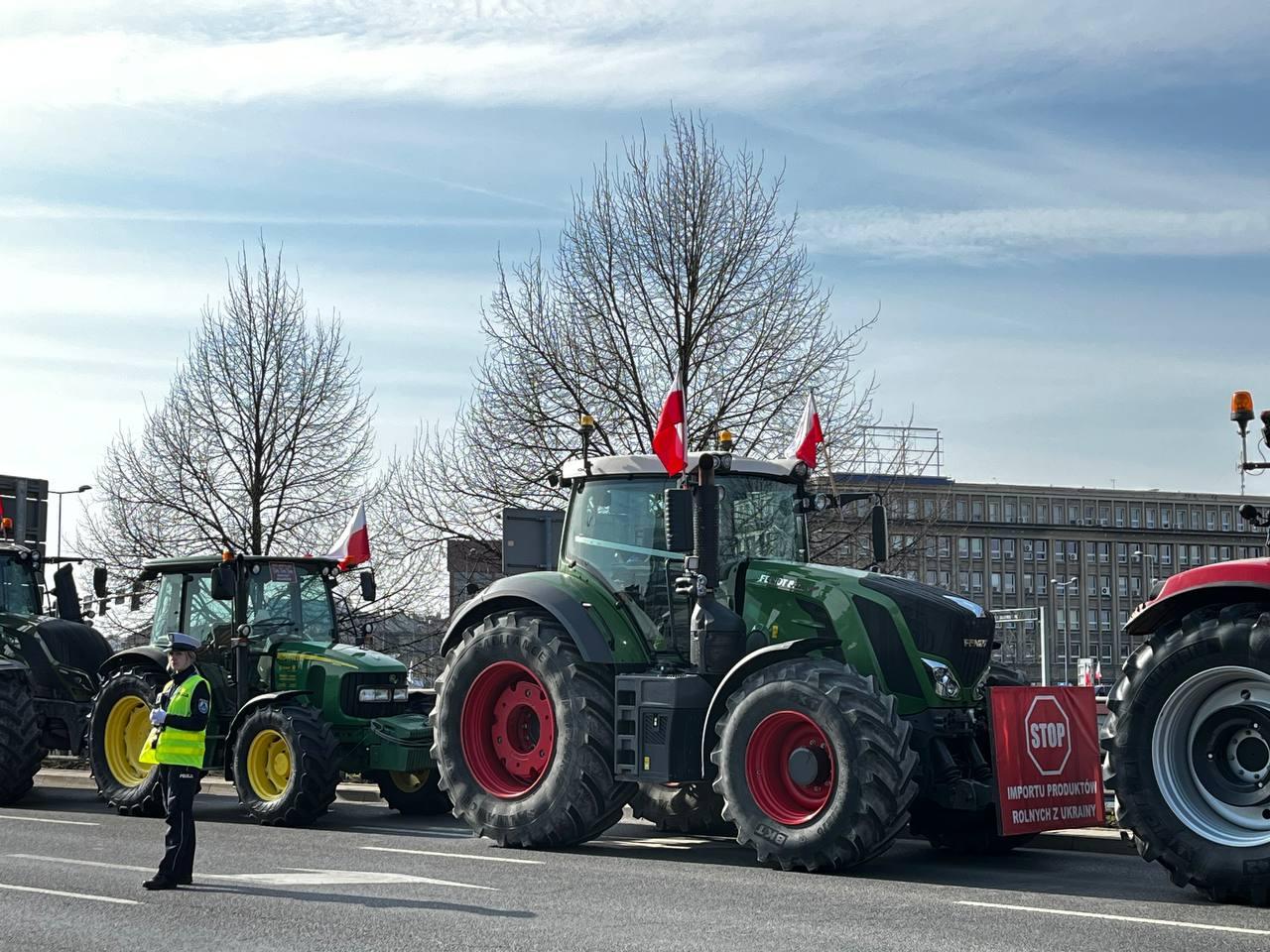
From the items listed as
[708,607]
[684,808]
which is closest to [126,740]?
[684,808]

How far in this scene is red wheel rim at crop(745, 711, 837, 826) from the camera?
10680 millimetres

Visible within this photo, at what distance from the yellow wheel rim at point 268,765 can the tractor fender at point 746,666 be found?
16.8 feet

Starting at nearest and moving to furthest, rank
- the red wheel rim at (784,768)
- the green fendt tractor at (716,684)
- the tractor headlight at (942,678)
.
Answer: the green fendt tractor at (716,684)
the red wheel rim at (784,768)
the tractor headlight at (942,678)

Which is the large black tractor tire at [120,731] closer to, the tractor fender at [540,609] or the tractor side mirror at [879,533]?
the tractor fender at [540,609]

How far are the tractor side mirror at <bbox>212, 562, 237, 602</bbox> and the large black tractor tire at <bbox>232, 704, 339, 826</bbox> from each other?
3.85 feet

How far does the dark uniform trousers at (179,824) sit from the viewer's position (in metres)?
10.2

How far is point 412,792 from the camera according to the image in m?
15.9

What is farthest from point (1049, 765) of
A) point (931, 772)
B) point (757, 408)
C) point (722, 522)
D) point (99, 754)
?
point (757, 408)

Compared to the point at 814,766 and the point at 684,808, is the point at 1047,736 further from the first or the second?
the point at 684,808

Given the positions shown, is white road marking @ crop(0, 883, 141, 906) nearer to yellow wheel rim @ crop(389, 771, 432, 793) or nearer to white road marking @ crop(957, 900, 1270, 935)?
white road marking @ crop(957, 900, 1270, 935)

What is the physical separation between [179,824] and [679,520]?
396cm

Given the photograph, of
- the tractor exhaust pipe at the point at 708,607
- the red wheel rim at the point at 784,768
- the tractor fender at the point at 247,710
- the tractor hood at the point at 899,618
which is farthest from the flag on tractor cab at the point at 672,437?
the tractor fender at the point at 247,710

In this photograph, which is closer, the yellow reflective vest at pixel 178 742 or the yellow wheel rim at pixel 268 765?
the yellow reflective vest at pixel 178 742

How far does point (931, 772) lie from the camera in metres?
11.0
